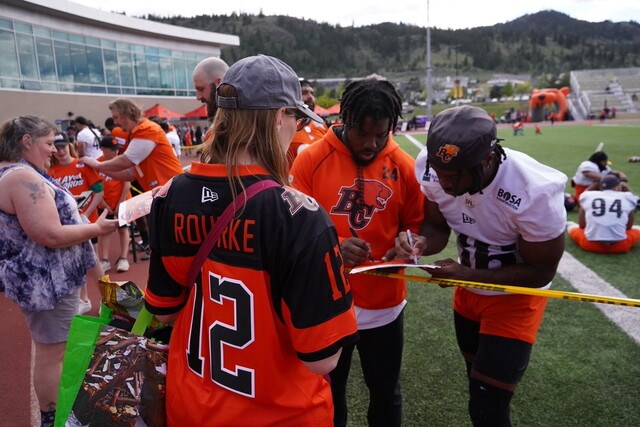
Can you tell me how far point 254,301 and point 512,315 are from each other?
4.96 ft

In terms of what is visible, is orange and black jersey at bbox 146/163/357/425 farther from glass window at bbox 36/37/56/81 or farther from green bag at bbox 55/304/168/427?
glass window at bbox 36/37/56/81

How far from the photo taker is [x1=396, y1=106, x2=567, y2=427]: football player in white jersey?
6.84ft

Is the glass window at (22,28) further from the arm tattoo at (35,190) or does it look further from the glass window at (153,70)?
the arm tattoo at (35,190)

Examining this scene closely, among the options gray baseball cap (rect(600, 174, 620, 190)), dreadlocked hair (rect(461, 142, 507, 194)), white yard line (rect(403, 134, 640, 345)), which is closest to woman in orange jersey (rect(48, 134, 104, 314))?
dreadlocked hair (rect(461, 142, 507, 194))

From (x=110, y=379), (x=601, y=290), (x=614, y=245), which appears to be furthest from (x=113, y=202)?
Answer: (x=614, y=245)

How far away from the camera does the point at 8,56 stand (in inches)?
1019

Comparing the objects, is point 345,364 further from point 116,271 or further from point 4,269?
point 116,271

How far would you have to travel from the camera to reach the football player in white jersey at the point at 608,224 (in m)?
6.39

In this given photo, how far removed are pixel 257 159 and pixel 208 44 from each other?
1889 inches

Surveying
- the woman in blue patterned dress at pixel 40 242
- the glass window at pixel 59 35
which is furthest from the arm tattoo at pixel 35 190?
the glass window at pixel 59 35

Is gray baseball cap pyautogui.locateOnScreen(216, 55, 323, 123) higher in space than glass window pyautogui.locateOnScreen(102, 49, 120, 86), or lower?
lower

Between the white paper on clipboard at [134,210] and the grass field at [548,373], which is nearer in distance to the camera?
the white paper on clipboard at [134,210]

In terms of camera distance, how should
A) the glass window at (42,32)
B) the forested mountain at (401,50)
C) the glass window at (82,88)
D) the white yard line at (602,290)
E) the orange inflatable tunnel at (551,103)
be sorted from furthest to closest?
the forested mountain at (401,50), the orange inflatable tunnel at (551,103), the glass window at (82,88), the glass window at (42,32), the white yard line at (602,290)

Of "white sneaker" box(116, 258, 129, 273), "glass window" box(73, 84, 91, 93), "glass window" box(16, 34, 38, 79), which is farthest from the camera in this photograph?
"glass window" box(73, 84, 91, 93)
